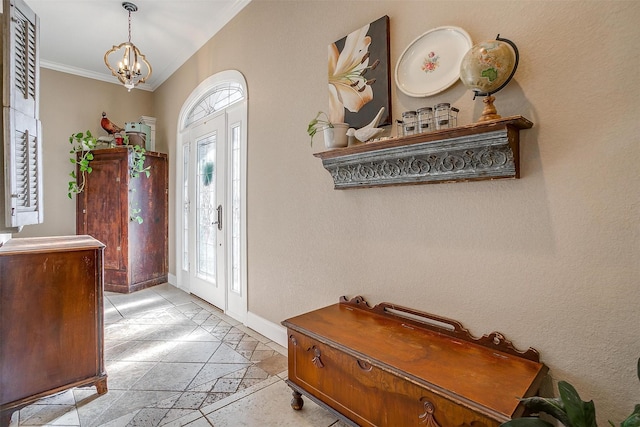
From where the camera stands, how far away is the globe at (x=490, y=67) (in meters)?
1.29

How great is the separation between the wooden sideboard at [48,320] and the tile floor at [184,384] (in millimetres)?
153

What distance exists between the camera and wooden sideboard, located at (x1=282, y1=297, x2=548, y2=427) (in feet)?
3.70

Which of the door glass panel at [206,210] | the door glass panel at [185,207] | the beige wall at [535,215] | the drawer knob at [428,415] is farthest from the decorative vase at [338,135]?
the door glass panel at [185,207]

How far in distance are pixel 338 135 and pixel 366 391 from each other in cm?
142

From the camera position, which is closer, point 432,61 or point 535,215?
point 535,215

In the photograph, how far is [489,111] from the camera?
1.35 m

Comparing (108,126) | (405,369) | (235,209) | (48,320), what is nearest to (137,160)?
(108,126)

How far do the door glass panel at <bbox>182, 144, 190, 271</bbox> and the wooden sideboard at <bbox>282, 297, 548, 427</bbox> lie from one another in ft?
9.50

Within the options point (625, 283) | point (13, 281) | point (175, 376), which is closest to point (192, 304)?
point (175, 376)

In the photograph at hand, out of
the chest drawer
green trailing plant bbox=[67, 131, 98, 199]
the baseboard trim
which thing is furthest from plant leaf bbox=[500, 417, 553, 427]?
green trailing plant bbox=[67, 131, 98, 199]

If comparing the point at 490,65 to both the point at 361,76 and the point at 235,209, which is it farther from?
the point at 235,209

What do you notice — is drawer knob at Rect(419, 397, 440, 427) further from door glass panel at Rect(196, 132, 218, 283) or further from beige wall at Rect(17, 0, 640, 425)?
door glass panel at Rect(196, 132, 218, 283)

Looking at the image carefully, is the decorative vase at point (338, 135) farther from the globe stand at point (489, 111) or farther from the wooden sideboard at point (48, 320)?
the wooden sideboard at point (48, 320)

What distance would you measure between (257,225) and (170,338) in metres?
1.25
